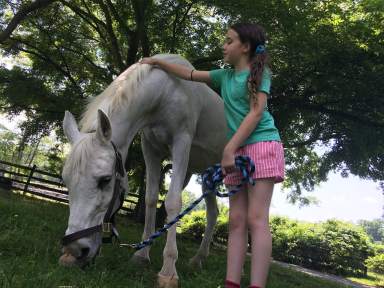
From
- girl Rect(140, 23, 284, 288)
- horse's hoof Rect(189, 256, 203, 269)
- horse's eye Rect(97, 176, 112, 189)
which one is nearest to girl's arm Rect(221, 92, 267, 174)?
girl Rect(140, 23, 284, 288)

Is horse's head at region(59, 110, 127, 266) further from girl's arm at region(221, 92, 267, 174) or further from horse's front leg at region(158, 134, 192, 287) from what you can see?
girl's arm at region(221, 92, 267, 174)

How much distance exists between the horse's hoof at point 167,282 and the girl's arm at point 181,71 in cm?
171

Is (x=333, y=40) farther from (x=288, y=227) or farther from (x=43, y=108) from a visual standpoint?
(x=288, y=227)

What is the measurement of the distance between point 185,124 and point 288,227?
21.2 m

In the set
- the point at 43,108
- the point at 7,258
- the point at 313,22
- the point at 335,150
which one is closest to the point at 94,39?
the point at 43,108

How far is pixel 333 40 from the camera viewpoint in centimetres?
1064

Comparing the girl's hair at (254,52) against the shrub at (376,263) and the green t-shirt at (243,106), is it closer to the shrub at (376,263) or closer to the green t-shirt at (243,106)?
the green t-shirt at (243,106)

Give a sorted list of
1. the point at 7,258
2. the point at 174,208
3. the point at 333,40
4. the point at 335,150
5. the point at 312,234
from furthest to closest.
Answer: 1. the point at 312,234
2. the point at 335,150
3. the point at 333,40
4. the point at 174,208
5. the point at 7,258

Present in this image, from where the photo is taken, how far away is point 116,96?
370 cm

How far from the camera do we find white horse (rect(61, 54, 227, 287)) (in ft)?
10.2

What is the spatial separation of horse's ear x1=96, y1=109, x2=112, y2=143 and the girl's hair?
1.15 m

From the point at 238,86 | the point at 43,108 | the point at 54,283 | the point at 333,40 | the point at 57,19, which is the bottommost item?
the point at 54,283

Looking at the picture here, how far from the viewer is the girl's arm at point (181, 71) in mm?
3472

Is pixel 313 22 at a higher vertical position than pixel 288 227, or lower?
higher
